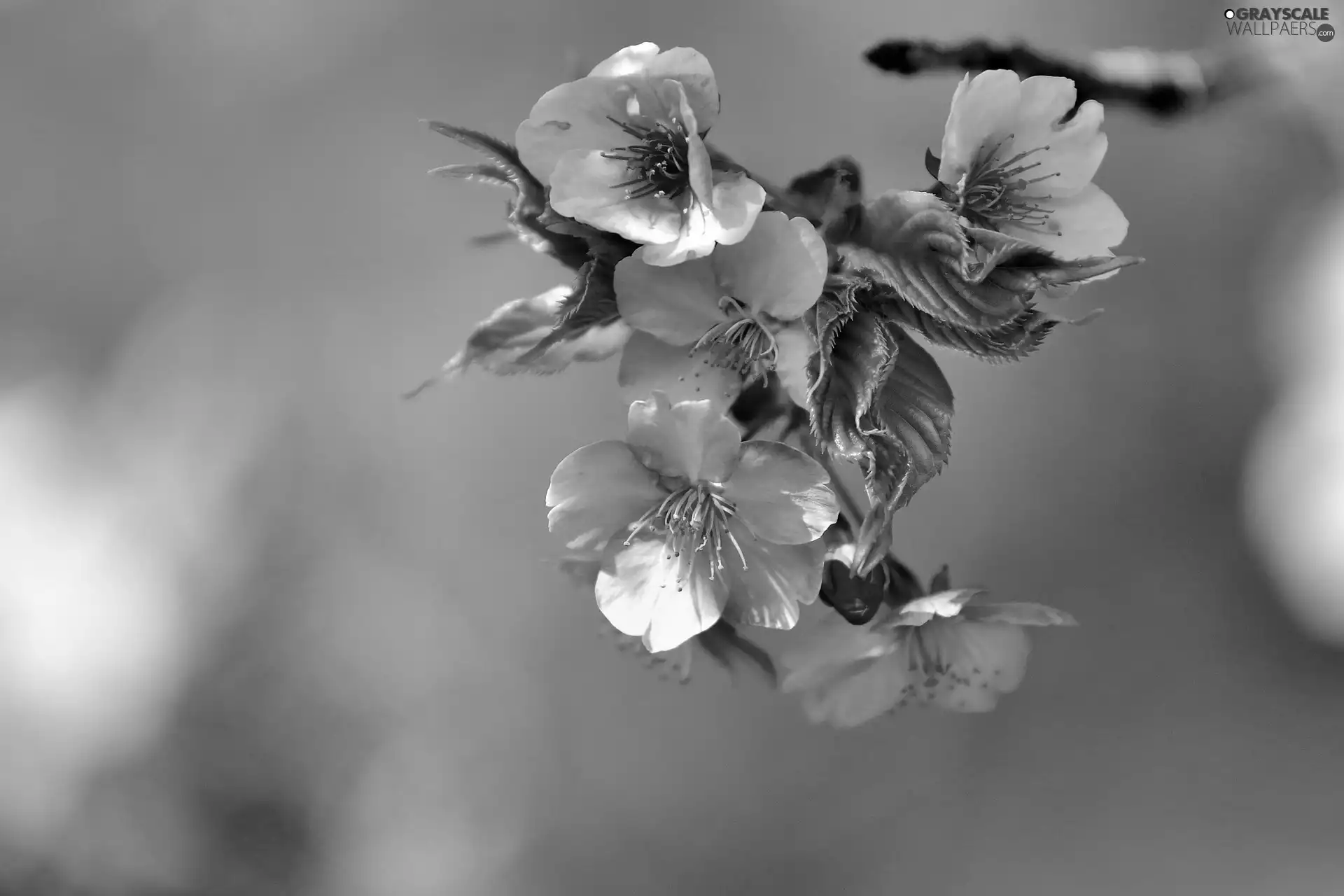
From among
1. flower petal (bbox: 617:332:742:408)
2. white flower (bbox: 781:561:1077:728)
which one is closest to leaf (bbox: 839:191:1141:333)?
flower petal (bbox: 617:332:742:408)

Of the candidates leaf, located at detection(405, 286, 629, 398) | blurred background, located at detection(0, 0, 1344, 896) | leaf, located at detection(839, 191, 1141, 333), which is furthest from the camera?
blurred background, located at detection(0, 0, 1344, 896)

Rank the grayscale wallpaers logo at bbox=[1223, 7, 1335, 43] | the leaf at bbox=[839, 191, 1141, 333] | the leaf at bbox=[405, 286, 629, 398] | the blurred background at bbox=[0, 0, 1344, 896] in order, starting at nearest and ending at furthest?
the leaf at bbox=[839, 191, 1141, 333] < the leaf at bbox=[405, 286, 629, 398] < the grayscale wallpaers logo at bbox=[1223, 7, 1335, 43] < the blurred background at bbox=[0, 0, 1344, 896]

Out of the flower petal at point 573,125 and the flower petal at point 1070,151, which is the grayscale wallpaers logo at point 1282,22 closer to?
the flower petal at point 1070,151

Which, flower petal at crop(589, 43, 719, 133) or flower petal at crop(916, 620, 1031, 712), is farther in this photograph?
flower petal at crop(916, 620, 1031, 712)

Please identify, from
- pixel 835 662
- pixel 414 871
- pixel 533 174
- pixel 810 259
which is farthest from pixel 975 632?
pixel 414 871

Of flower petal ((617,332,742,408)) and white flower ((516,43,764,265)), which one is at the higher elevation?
white flower ((516,43,764,265))

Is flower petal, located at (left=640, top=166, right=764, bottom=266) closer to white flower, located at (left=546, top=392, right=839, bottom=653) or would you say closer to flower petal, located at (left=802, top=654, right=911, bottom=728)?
white flower, located at (left=546, top=392, right=839, bottom=653)
